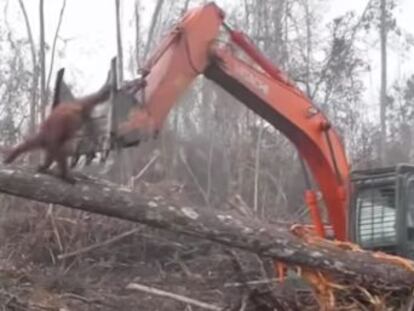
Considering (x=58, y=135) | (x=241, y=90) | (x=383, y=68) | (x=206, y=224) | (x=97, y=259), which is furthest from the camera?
(x=383, y=68)

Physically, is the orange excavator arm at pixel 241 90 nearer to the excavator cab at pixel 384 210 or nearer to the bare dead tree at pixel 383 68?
the excavator cab at pixel 384 210

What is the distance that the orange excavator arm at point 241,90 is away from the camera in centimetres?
727

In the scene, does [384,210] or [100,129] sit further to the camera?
[384,210]

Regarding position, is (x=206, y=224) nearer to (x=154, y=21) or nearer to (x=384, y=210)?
(x=384, y=210)

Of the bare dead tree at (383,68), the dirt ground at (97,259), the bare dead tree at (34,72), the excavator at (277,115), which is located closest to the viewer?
the excavator at (277,115)

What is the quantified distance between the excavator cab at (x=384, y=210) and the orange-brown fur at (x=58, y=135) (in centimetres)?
313

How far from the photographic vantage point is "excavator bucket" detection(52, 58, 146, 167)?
20.3ft

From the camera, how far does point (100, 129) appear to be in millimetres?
6395

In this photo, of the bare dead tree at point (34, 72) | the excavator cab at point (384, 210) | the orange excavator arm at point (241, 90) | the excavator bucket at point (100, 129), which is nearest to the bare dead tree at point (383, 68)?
the bare dead tree at point (34, 72)

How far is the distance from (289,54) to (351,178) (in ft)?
53.6

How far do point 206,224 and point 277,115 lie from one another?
2.38 metres

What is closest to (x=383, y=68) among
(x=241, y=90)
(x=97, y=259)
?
(x=97, y=259)

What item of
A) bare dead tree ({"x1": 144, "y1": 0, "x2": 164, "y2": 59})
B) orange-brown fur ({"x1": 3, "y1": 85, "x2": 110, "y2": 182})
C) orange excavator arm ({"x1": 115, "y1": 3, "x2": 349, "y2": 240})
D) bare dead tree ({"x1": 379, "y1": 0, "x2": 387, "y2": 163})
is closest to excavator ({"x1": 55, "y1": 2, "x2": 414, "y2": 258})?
orange excavator arm ({"x1": 115, "y1": 3, "x2": 349, "y2": 240})

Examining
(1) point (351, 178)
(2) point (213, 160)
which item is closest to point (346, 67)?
(2) point (213, 160)
